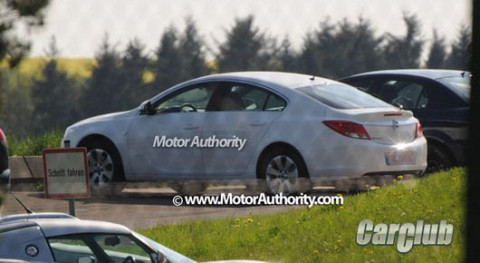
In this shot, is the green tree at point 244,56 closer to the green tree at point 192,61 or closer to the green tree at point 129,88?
the green tree at point 192,61

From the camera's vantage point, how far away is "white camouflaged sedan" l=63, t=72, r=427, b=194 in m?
11.5

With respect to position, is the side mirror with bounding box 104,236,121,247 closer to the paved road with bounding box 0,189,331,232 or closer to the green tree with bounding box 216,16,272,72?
the paved road with bounding box 0,189,331,232

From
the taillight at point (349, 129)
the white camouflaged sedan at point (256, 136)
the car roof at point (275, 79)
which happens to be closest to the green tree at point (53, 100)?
the white camouflaged sedan at point (256, 136)

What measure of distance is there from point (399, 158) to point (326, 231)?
2871 millimetres

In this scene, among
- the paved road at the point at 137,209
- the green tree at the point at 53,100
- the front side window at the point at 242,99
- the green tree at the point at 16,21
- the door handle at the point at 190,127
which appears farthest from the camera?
the green tree at the point at 53,100

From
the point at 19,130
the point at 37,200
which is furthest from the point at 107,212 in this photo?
the point at 19,130

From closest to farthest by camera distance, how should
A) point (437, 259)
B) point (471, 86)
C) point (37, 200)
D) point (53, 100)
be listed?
point (471, 86) → point (437, 259) → point (37, 200) → point (53, 100)

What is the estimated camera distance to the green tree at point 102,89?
23641mm

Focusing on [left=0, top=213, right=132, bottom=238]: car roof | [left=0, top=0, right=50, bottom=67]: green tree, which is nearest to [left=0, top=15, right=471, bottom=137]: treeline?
[left=0, top=213, right=132, bottom=238]: car roof

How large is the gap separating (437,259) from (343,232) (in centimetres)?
125

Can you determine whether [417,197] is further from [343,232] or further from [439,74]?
[439,74]

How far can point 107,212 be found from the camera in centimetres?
1130

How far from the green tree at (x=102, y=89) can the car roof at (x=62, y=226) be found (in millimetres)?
15559

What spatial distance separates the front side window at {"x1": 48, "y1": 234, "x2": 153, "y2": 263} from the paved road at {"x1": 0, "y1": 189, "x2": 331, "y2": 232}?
12.3 feet
